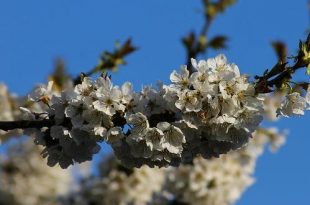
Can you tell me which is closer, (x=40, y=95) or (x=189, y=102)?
(x=189, y=102)

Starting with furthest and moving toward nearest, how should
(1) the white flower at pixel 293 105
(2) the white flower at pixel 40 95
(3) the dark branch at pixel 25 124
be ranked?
(2) the white flower at pixel 40 95 < (1) the white flower at pixel 293 105 < (3) the dark branch at pixel 25 124

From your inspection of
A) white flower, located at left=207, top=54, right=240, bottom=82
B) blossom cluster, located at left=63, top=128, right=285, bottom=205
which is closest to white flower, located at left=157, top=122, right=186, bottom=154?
white flower, located at left=207, top=54, right=240, bottom=82

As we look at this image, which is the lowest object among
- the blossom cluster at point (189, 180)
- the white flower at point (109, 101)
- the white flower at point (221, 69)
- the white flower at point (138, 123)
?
the white flower at point (138, 123)

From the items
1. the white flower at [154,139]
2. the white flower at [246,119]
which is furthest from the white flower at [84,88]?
the white flower at [246,119]

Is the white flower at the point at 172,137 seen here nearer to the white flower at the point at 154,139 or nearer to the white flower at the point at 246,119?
the white flower at the point at 154,139

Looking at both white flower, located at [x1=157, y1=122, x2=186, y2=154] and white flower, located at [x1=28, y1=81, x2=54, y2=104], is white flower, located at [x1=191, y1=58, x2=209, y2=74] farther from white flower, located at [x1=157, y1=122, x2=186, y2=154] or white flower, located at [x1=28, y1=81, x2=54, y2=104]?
white flower, located at [x1=28, y1=81, x2=54, y2=104]

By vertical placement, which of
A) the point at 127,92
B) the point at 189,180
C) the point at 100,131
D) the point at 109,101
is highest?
the point at 189,180

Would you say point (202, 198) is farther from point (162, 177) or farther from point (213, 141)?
point (213, 141)

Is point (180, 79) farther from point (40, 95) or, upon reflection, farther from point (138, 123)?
point (40, 95)

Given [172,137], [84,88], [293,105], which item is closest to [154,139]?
[172,137]

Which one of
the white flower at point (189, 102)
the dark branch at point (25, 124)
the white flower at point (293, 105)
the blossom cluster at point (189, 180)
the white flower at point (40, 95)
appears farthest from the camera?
the blossom cluster at point (189, 180)
